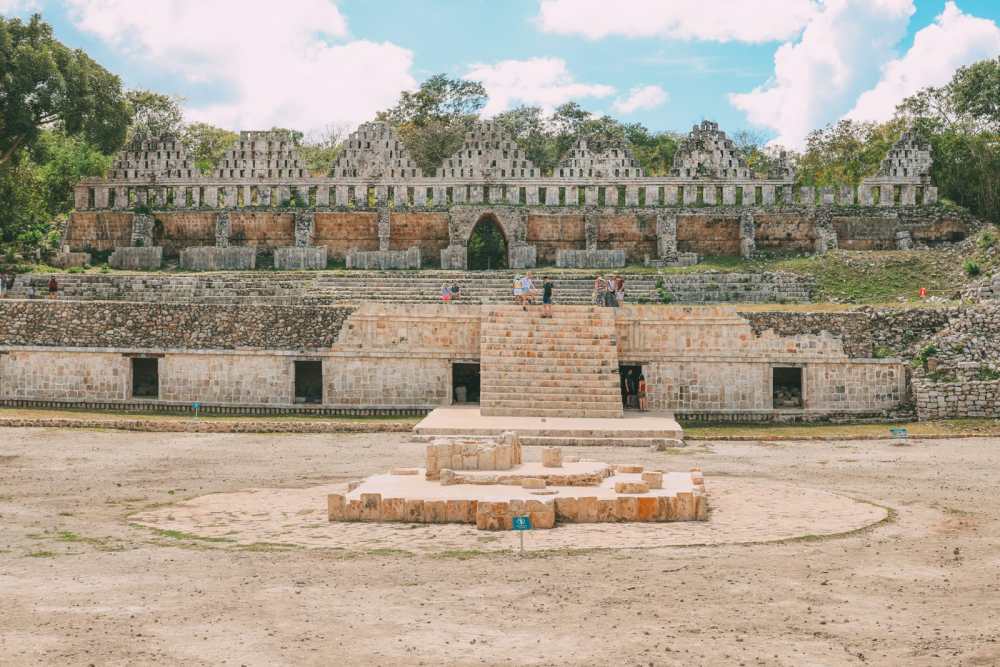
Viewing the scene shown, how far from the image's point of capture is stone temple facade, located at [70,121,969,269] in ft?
108

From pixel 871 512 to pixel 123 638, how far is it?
871 centimetres

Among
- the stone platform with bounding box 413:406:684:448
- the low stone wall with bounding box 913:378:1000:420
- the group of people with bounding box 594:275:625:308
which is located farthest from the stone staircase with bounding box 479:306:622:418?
the low stone wall with bounding box 913:378:1000:420

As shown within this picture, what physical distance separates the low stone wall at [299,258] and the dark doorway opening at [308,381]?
5.96 metres

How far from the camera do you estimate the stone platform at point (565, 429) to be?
20.2 metres

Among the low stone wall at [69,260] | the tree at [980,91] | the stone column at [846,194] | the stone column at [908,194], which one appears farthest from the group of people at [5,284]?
the tree at [980,91]

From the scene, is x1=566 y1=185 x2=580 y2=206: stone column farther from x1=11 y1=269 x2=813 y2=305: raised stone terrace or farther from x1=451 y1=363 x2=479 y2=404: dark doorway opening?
x1=451 y1=363 x2=479 y2=404: dark doorway opening

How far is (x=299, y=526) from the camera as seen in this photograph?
13.5 metres

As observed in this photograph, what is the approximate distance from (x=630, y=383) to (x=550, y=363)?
2238 mm

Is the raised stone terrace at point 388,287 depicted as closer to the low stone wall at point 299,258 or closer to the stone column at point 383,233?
the low stone wall at point 299,258

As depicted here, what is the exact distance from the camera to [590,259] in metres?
31.8

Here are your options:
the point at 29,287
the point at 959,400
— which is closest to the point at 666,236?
the point at 959,400

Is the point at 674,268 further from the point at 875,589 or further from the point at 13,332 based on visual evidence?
the point at 875,589

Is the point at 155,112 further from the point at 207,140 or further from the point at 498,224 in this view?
the point at 498,224

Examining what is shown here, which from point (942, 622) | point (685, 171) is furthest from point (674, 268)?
point (942, 622)
